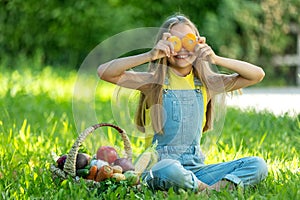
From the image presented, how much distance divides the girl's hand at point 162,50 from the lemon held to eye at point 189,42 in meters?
0.07

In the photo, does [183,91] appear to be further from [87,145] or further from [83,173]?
[87,145]

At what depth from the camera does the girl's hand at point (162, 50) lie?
3.40m

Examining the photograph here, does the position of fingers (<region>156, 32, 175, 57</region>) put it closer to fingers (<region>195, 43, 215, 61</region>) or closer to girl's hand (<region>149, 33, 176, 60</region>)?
girl's hand (<region>149, 33, 176, 60</region>)

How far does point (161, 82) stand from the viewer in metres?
3.59

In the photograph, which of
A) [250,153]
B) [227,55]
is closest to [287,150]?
[250,153]

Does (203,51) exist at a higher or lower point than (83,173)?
higher

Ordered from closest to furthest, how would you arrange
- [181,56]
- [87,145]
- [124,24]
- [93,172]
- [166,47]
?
[93,172] → [166,47] → [181,56] → [87,145] → [124,24]

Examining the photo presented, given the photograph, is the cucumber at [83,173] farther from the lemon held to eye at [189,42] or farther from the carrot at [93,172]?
the lemon held to eye at [189,42]

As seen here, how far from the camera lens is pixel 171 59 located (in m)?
3.55

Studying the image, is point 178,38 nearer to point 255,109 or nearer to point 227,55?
point 255,109

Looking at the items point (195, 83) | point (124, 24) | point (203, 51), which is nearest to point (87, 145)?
point (195, 83)

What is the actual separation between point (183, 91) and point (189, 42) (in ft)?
0.93

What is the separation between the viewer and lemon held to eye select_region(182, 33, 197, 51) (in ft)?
11.3

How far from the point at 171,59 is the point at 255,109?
9.92ft
